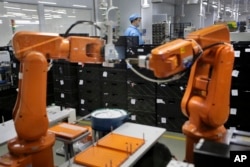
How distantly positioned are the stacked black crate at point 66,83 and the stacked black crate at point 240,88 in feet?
10.5

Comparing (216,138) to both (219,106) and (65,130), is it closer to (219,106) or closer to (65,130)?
(219,106)

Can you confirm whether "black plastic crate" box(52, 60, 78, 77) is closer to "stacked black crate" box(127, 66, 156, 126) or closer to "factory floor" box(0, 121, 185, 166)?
"stacked black crate" box(127, 66, 156, 126)

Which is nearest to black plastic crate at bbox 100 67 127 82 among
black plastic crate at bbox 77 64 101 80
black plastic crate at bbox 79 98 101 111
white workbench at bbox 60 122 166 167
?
black plastic crate at bbox 77 64 101 80

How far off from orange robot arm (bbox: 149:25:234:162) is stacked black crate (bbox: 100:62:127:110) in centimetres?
281

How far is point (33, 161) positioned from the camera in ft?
6.38

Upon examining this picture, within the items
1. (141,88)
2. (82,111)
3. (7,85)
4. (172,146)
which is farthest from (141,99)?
(7,85)

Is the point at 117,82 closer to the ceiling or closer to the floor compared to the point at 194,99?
closer to the floor

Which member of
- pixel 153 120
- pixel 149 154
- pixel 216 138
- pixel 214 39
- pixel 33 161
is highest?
pixel 214 39

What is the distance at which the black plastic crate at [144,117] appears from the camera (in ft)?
15.0

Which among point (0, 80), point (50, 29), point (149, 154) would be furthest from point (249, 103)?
point (50, 29)

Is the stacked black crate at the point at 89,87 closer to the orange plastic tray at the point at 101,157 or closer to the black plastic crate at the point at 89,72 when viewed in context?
the black plastic crate at the point at 89,72

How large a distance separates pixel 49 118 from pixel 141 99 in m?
2.12

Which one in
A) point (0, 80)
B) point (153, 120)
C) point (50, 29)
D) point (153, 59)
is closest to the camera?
point (153, 59)

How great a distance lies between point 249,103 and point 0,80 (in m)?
5.36
